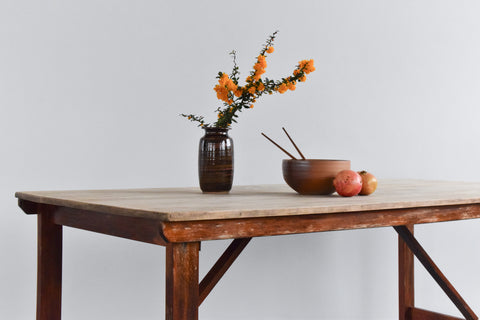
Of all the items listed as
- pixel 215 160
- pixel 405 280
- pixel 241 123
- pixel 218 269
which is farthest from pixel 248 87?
pixel 405 280

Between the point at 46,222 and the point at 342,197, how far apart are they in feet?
3.22

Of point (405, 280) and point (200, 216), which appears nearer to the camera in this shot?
point (200, 216)

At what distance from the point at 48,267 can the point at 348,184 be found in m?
1.04

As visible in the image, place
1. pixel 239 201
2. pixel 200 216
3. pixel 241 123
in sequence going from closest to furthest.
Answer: pixel 200 216
pixel 239 201
pixel 241 123

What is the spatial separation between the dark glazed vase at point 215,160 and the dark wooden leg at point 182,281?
0.69 meters

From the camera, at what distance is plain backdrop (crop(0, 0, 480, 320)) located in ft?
9.94

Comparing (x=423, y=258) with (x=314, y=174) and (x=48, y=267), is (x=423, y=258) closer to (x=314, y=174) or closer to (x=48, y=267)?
(x=314, y=174)

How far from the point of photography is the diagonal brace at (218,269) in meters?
2.14

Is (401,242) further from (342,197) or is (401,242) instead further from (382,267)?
(342,197)

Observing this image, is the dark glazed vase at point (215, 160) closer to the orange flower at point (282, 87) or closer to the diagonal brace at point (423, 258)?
the orange flower at point (282, 87)

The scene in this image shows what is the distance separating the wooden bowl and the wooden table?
0.22ft

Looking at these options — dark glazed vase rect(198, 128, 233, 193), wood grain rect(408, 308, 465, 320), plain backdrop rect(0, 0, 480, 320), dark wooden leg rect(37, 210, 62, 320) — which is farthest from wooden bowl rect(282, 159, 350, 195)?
wood grain rect(408, 308, 465, 320)

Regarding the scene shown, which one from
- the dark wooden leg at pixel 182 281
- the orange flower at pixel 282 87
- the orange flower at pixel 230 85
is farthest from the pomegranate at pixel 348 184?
the dark wooden leg at pixel 182 281

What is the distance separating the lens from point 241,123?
348 centimetres
